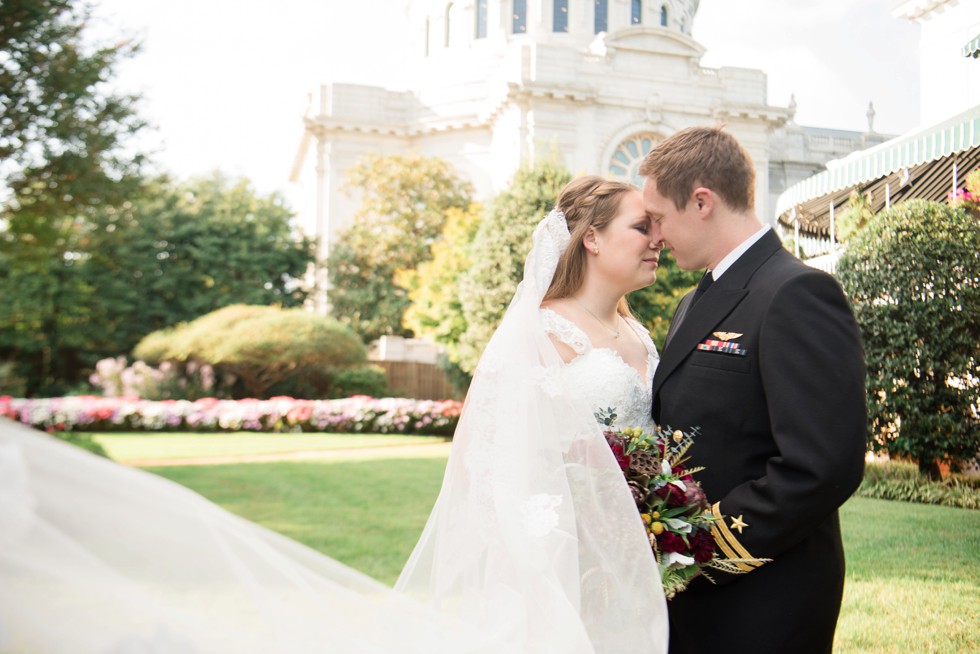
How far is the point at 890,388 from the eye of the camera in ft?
31.0

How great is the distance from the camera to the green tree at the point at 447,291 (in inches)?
870

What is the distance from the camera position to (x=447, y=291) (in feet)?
73.2

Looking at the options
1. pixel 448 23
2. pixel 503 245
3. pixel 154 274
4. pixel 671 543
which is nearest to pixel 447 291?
pixel 503 245

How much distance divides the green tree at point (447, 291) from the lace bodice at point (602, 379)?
58.7 feet

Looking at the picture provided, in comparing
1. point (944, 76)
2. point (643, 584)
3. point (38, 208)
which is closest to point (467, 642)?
point (643, 584)

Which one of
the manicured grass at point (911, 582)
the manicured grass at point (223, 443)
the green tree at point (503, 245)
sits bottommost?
the manicured grass at point (223, 443)

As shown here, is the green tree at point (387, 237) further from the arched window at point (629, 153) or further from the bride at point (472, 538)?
the bride at point (472, 538)

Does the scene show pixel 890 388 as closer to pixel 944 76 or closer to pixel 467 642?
pixel 467 642

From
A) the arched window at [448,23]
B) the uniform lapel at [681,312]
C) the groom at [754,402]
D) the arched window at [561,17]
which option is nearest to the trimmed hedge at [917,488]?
the uniform lapel at [681,312]

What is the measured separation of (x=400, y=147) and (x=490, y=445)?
41.7 m

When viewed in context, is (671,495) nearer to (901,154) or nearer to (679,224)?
(679,224)

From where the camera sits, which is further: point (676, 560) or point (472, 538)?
point (472, 538)

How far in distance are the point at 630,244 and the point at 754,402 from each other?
1032 millimetres

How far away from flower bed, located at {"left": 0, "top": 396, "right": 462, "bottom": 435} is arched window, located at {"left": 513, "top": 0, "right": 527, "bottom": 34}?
33947 millimetres
